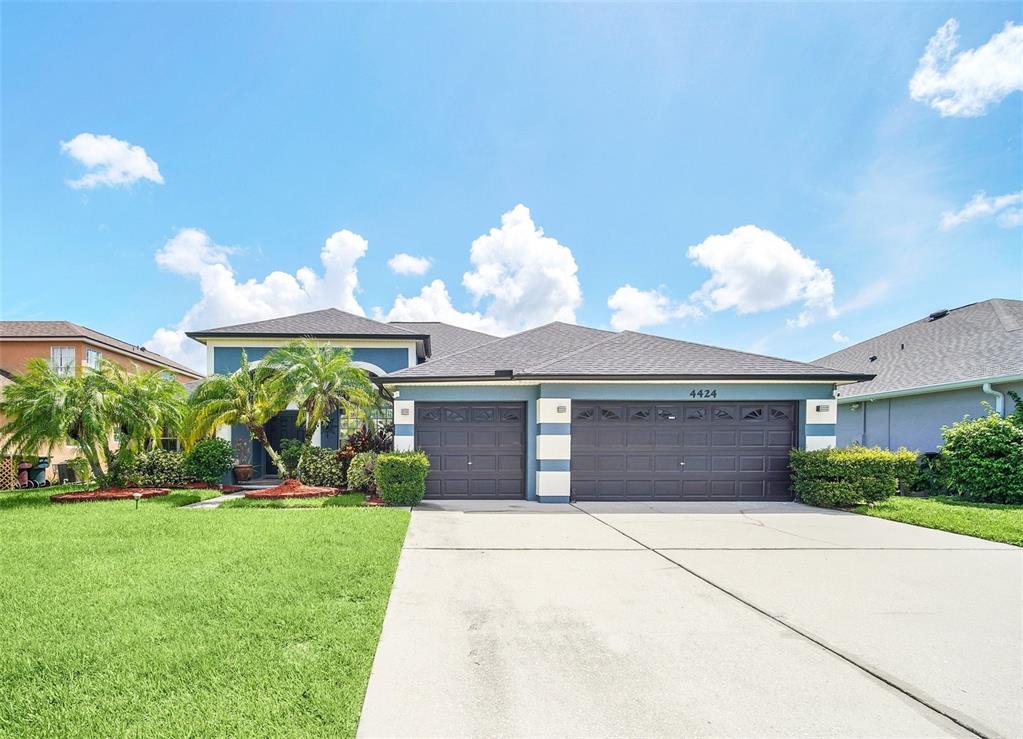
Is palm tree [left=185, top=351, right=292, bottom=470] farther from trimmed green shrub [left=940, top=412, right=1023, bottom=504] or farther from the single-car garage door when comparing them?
trimmed green shrub [left=940, top=412, right=1023, bottom=504]

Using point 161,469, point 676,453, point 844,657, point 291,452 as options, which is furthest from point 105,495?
point 844,657

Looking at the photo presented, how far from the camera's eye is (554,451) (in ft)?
37.3

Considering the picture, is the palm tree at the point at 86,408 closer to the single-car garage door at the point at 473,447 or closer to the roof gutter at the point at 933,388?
the single-car garage door at the point at 473,447

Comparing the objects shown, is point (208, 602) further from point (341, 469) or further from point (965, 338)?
point (965, 338)

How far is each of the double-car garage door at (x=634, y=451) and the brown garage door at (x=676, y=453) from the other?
0.08 ft

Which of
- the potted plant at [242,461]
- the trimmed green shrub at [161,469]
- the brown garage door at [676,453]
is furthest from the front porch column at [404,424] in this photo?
the trimmed green shrub at [161,469]

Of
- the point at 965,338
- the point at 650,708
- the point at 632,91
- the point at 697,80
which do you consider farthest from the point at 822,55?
the point at 650,708

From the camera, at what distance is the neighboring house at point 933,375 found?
43.1 ft

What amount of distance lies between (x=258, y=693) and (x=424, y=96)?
1370 cm

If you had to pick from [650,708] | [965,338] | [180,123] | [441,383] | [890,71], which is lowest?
[650,708]

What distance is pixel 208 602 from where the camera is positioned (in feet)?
14.5

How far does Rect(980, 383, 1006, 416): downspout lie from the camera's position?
41.0ft

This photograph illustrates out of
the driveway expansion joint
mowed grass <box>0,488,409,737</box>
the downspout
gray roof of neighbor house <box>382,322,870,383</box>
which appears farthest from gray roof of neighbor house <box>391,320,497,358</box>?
the downspout

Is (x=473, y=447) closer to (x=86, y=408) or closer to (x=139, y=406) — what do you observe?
(x=139, y=406)
